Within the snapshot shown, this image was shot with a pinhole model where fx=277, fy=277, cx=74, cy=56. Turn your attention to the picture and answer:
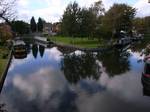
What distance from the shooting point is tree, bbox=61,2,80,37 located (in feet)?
217

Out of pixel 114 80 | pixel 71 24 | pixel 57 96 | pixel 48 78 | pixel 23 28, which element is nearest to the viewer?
pixel 57 96

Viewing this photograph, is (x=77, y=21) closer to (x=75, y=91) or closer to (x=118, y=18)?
(x=118, y=18)

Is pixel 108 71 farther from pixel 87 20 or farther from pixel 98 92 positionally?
pixel 87 20

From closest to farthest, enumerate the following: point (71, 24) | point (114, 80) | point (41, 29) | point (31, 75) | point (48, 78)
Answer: point (114, 80) < point (48, 78) < point (31, 75) < point (71, 24) < point (41, 29)

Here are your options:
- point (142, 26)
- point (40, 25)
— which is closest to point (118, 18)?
point (142, 26)

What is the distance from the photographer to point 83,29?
66.5m

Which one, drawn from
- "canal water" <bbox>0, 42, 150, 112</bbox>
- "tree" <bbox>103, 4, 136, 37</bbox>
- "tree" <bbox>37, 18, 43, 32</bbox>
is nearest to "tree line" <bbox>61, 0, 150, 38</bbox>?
"tree" <bbox>103, 4, 136, 37</bbox>

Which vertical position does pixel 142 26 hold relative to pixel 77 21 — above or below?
below

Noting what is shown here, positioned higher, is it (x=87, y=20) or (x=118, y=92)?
(x=87, y=20)

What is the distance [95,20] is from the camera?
69812 mm

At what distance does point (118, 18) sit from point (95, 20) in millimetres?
9076

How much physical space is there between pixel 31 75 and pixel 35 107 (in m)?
12.1

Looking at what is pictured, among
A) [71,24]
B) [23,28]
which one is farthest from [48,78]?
[23,28]

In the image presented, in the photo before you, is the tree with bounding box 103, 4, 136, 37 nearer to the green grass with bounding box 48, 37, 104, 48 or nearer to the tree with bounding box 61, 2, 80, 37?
the green grass with bounding box 48, 37, 104, 48
